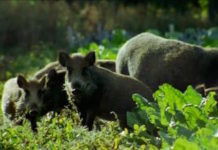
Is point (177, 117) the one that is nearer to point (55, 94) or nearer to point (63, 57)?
point (63, 57)

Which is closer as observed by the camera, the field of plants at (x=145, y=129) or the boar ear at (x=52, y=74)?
the field of plants at (x=145, y=129)

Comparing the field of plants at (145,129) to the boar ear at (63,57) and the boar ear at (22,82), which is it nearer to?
the boar ear at (63,57)

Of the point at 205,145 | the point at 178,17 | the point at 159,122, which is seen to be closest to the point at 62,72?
the point at 159,122

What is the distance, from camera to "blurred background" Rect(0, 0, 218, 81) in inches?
918

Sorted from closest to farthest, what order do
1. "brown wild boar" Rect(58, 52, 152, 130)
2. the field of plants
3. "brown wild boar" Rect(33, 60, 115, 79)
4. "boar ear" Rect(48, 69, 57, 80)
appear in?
the field of plants
"brown wild boar" Rect(58, 52, 152, 130)
"boar ear" Rect(48, 69, 57, 80)
"brown wild boar" Rect(33, 60, 115, 79)

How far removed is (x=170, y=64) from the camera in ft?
38.2

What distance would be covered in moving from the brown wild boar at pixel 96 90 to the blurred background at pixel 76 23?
9.34m

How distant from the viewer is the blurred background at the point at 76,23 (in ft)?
76.5

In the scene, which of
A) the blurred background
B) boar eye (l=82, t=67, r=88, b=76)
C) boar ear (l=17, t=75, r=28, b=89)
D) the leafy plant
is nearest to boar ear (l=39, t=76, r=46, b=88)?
boar ear (l=17, t=75, r=28, b=89)

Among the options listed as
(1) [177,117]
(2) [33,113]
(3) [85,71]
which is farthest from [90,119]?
(1) [177,117]

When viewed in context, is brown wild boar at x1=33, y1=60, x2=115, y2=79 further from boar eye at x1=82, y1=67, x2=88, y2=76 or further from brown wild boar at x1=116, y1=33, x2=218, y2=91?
boar eye at x1=82, y1=67, x2=88, y2=76

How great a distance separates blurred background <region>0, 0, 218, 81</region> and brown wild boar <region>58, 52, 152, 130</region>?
934 cm

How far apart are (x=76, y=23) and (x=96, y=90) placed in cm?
1867

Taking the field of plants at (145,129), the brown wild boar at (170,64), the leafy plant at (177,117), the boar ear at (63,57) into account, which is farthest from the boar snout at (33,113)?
the brown wild boar at (170,64)
